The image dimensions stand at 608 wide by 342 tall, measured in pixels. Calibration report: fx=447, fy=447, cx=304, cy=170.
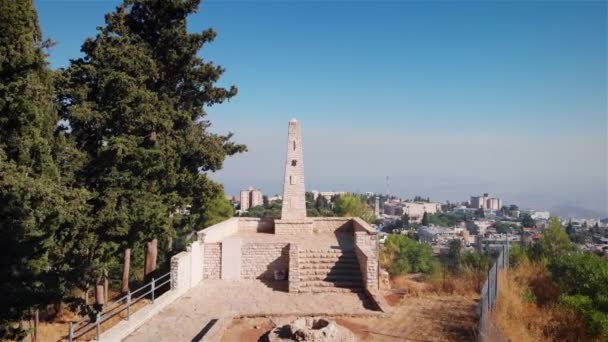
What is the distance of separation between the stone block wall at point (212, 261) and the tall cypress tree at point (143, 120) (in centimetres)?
160

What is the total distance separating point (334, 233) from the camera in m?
18.6

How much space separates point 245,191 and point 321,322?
85978 millimetres

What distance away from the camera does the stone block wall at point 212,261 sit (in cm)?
1374

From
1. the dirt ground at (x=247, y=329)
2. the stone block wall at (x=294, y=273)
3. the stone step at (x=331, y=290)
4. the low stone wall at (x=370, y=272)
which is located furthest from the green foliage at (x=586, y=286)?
the stone block wall at (x=294, y=273)

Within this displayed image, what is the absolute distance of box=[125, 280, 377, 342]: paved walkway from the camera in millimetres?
9227

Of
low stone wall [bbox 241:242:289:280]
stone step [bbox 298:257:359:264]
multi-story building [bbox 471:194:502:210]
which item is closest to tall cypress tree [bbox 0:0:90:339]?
low stone wall [bbox 241:242:289:280]

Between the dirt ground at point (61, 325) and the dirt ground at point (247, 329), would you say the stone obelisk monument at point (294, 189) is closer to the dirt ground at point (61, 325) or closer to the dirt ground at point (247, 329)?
the dirt ground at point (61, 325)

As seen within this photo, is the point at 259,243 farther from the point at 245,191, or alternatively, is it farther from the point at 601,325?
the point at 245,191

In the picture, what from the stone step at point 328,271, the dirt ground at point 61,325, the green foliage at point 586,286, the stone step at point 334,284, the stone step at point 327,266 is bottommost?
the dirt ground at point 61,325

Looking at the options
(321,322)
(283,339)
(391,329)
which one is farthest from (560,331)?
(283,339)

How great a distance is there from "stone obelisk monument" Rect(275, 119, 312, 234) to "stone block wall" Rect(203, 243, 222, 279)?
14.9 ft

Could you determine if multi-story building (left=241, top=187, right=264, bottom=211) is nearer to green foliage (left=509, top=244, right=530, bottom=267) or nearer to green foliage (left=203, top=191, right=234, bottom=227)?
green foliage (left=203, top=191, right=234, bottom=227)

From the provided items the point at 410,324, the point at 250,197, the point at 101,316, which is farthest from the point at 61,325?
the point at 250,197

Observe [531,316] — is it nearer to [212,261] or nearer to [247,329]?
[247,329]
